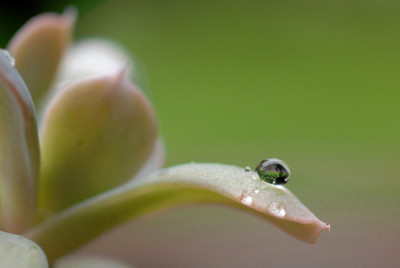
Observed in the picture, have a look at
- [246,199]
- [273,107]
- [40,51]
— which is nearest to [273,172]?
[246,199]

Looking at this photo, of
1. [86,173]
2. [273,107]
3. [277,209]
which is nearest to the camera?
[277,209]

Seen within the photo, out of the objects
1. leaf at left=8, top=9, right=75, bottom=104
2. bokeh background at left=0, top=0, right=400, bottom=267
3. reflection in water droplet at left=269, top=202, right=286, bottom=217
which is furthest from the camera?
bokeh background at left=0, top=0, right=400, bottom=267

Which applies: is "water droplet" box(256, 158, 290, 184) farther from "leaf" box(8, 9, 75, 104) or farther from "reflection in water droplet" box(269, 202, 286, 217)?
"leaf" box(8, 9, 75, 104)

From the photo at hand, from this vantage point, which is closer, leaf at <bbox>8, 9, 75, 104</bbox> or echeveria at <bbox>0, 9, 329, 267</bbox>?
echeveria at <bbox>0, 9, 329, 267</bbox>

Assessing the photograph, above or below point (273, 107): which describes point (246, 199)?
below

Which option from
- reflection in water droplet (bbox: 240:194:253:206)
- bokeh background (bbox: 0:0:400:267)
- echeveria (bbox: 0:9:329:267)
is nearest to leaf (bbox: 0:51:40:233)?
echeveria (bbox: 0:9:329:267)

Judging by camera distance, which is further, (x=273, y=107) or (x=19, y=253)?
(x=273, y=107)

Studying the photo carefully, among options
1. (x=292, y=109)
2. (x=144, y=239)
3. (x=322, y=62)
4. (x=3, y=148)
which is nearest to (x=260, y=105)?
(x=292, y=109)

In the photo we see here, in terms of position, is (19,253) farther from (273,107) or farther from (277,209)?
(273,107)
